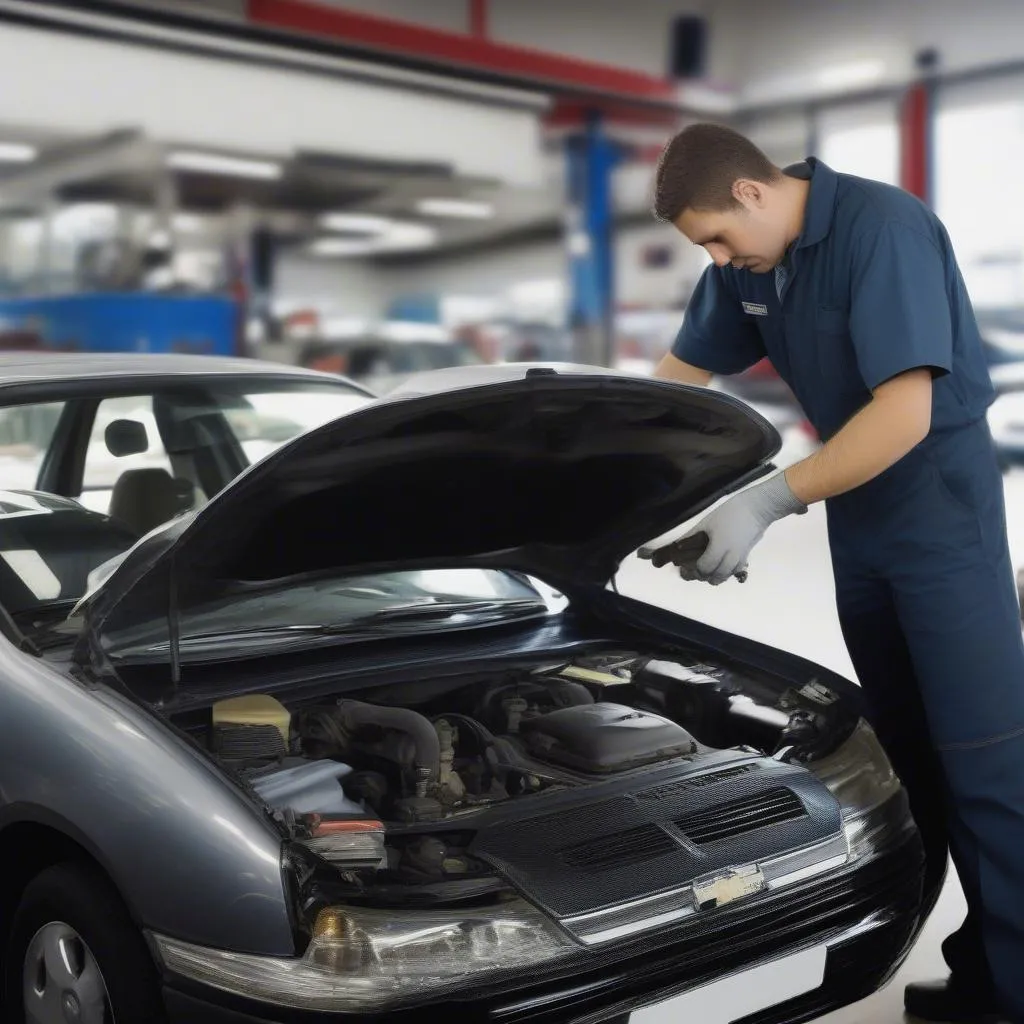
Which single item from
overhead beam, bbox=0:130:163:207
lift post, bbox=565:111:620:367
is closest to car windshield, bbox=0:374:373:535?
overhead beam, bbox=0:130:163:207

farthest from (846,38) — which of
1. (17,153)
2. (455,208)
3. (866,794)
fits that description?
(866,794)

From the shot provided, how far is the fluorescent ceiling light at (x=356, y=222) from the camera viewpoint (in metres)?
9.35

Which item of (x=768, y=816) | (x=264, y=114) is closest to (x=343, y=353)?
(x=264, y=114)

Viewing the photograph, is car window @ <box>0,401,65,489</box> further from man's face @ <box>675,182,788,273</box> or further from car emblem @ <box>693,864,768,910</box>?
car emblem @ <box>693,864,768,910</box>

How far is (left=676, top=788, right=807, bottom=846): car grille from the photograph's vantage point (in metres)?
1.74

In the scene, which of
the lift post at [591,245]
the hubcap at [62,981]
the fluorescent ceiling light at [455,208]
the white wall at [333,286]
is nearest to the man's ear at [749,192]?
the hubcap at [62,981]

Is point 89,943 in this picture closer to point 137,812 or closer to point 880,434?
point 137,812

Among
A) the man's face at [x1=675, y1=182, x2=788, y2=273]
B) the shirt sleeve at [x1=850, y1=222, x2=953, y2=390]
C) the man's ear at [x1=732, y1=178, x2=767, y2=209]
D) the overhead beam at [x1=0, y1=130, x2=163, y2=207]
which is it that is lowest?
the shirt sleeve at [x1=850, y1=222, x2=953, y2=390]

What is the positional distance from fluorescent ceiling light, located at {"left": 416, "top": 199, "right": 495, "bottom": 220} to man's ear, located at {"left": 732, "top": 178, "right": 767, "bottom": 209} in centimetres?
823

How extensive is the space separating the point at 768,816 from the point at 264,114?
7.76m

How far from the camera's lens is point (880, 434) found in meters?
1.96

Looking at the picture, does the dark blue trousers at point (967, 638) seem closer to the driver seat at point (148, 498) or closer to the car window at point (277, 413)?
the car window at point (277, 413)

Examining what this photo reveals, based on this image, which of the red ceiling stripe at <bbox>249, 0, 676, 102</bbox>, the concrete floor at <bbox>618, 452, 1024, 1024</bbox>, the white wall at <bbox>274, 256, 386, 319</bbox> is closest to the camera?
the concrete floor at <bbox>618, 452, 1024, 1024</bbox>

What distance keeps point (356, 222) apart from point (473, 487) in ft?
25.8
